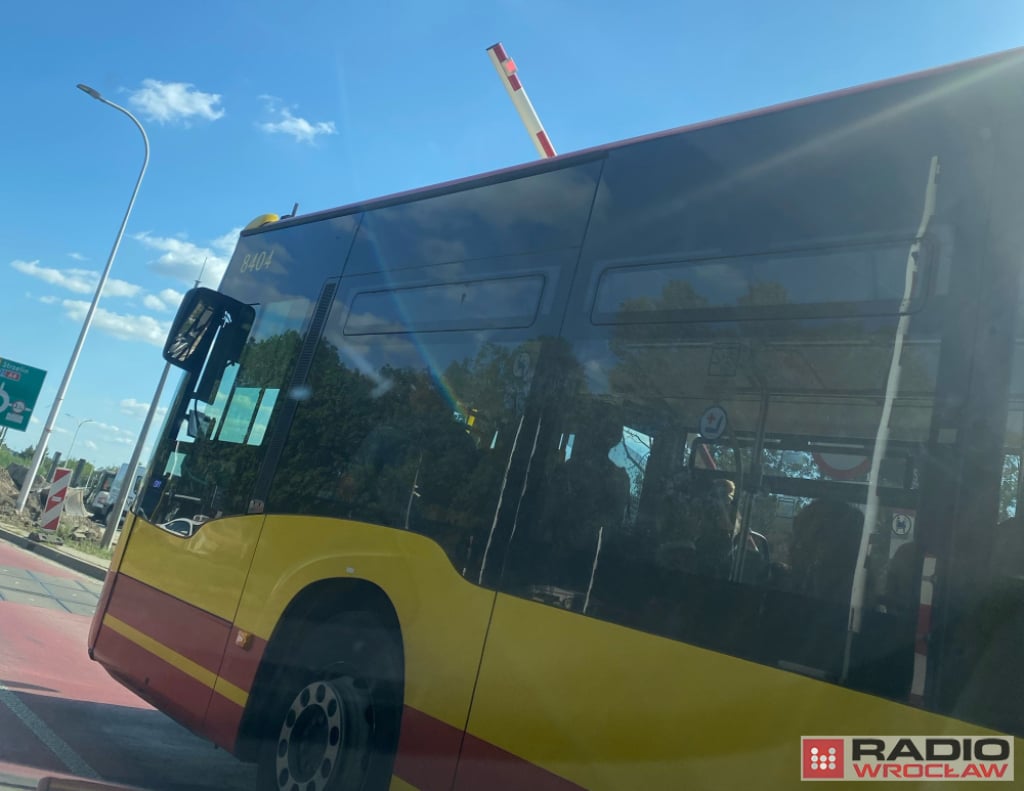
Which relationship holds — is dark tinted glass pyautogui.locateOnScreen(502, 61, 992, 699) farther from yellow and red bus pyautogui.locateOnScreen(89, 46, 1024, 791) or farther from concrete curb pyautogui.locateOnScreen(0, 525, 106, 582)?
concrete curb pyautogui.locateOnScreen(0, 525, 106, 582)

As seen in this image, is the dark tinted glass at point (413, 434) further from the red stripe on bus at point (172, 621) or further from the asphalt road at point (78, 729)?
the asphalt road at point (78, 729)

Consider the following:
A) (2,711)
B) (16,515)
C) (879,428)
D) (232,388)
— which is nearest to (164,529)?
(232,388)

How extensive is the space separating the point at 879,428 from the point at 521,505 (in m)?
1.43

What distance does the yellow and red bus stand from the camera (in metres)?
2.43

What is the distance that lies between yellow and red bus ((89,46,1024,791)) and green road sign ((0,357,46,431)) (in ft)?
88.6

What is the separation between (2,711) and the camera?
6020 millimetres

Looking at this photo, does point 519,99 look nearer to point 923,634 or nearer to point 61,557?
point 923,634

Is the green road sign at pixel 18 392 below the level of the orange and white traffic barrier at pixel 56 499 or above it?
above

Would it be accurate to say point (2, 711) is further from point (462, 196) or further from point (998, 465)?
point (998, 465)

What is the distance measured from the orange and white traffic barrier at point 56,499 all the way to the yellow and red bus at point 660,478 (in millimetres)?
16265

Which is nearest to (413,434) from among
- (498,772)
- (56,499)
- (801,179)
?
(498,772)

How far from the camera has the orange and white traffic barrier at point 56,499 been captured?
63.7 feet

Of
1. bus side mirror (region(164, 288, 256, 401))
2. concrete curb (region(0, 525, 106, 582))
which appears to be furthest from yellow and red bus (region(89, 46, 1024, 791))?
concrete curb (region(0, 525, 106, 582))

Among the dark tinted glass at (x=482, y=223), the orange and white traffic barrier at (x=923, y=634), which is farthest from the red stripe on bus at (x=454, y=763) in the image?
the dark tinted glass at (x=482, y=223)
